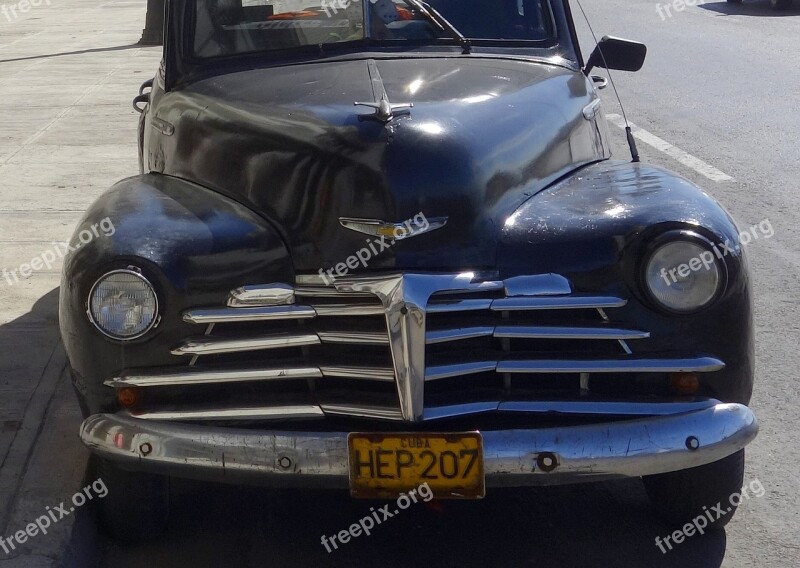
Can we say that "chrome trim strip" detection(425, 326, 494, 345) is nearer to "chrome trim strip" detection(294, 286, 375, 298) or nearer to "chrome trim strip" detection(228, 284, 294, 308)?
"chrome trim strip" detection(294, 286, 375, 298)

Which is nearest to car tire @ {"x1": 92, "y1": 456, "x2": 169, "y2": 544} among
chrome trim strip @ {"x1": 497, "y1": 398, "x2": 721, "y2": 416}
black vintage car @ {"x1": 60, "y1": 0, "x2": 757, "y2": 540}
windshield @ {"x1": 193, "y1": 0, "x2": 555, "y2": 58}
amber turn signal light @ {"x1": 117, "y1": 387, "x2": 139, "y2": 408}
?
black vintage car @ {"x1": 60, "y1": 0, "x2": 757, "y2": 540}

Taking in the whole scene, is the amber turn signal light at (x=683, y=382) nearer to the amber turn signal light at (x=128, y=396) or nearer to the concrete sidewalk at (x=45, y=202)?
the amber turn signal light at (x=128, y=396)

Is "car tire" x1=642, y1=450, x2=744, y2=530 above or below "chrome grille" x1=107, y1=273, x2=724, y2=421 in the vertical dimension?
below

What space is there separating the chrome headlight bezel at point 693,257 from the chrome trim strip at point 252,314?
963 mm

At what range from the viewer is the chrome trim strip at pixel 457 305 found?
317 cm

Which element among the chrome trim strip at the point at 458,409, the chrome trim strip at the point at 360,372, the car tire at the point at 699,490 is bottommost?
the car tire at the point at 699,490

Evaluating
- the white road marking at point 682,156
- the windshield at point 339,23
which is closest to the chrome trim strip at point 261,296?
the windshield at point 339,23

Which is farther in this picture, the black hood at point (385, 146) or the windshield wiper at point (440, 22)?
the windshield wiper at point (440, 22)

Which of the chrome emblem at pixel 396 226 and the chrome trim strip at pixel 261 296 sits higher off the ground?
the chrome emblem at pixel 396 226

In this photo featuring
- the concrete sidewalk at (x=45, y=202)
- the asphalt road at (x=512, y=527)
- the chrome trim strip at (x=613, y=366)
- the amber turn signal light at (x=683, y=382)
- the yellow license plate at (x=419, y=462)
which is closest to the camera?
the yellow license plate at (x=419, y=462)

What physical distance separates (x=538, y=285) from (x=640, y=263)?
1.02ft

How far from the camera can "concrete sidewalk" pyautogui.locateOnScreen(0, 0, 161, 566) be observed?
393 cm

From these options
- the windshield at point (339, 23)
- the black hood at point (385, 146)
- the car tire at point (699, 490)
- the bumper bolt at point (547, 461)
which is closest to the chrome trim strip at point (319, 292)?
the black hood at point (385, 146)

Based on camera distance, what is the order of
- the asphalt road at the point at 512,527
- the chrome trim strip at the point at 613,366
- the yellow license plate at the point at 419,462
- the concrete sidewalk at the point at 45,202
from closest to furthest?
the yellow license plate at the point at 419,462 < the chrome trim strip at the point at 613,366 < the asphalt road at the point at 512,527 < the concrete sidewalk at the point at 45,202
